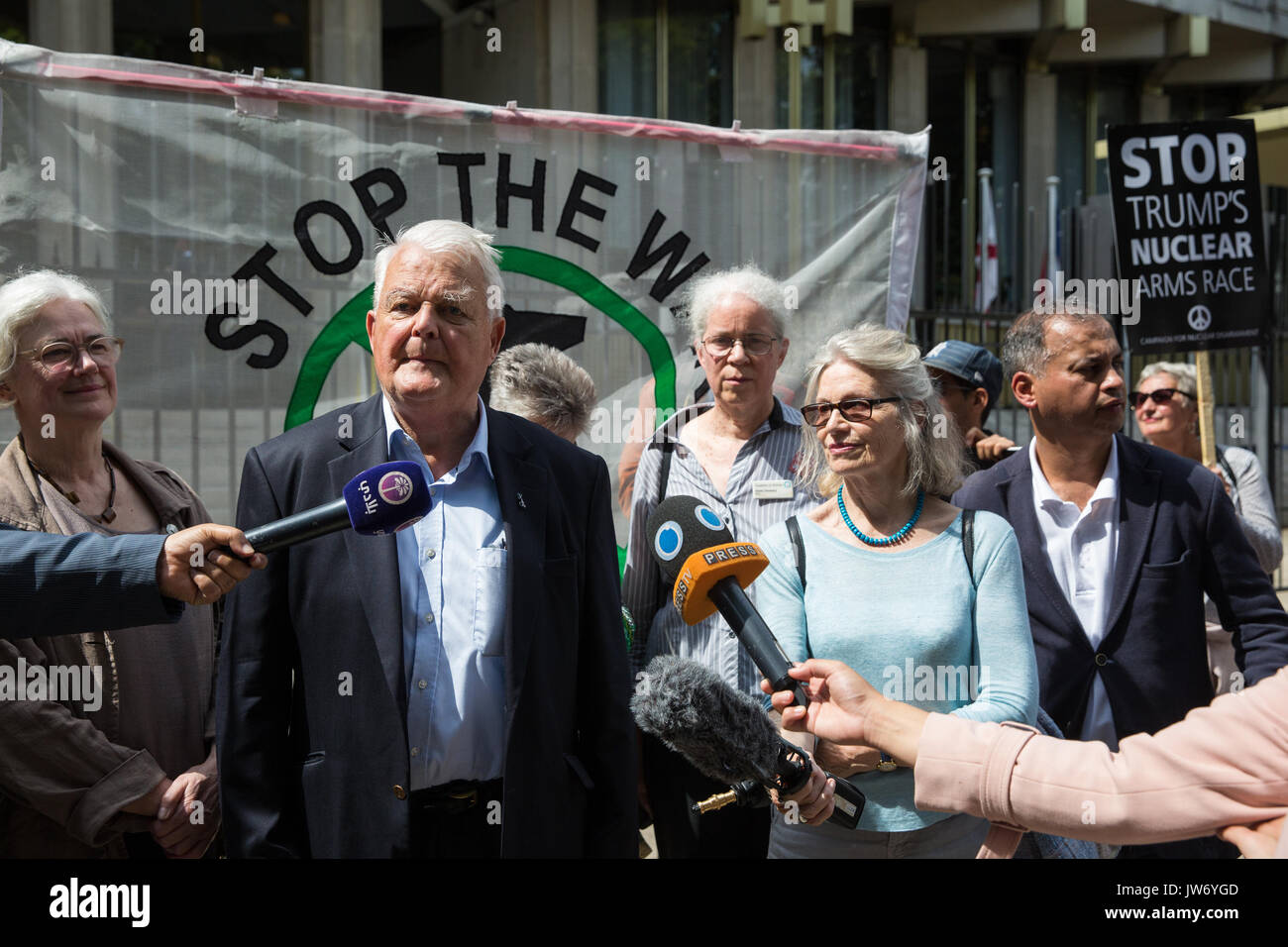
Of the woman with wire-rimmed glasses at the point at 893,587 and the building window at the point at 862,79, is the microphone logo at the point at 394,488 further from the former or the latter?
the building window at the point at 862,79

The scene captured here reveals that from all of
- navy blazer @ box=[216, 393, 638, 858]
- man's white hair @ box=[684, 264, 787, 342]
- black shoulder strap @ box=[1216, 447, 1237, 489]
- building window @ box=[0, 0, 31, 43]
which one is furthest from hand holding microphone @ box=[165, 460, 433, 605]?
building window @ box=[0, 0, 31, 43]

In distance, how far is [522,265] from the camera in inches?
193

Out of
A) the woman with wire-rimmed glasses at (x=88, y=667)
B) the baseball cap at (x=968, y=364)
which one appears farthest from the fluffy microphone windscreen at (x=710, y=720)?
the baseball cap at (x=968, y=364)

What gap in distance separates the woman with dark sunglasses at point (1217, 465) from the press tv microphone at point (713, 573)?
2.55 meters

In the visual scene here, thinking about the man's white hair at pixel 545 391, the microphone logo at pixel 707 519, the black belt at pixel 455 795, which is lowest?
the black belt at pixel 455 795

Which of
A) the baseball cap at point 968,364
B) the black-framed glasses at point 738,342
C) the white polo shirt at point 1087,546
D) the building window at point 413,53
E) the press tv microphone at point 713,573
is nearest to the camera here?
the press tv microphone at point 713,573

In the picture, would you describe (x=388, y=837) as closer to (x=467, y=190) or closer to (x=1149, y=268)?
Answer: (x=467, y=190)

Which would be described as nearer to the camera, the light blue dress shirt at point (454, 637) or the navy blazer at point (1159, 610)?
the light blue dress shirt at point (454, 637)

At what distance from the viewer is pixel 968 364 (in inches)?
184

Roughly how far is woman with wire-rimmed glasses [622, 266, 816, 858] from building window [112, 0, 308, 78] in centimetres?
925

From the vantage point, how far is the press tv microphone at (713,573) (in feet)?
6.81

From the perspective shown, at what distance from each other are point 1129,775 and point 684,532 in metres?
0.92

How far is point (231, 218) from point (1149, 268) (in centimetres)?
411
